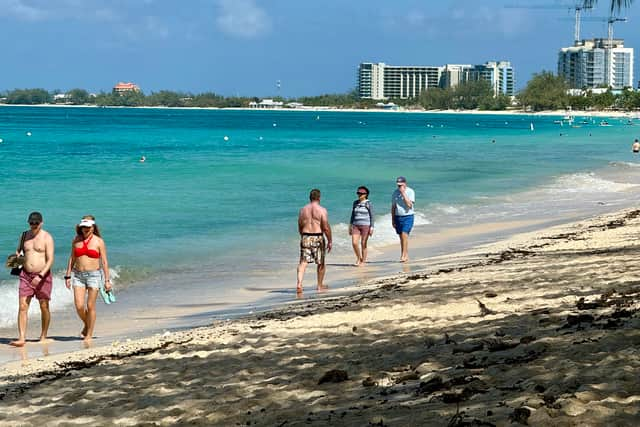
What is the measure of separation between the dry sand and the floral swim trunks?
64.1 inches

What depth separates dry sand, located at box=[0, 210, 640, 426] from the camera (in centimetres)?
540

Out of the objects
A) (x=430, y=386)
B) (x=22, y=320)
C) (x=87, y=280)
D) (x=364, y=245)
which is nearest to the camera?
(x=430, y=386)

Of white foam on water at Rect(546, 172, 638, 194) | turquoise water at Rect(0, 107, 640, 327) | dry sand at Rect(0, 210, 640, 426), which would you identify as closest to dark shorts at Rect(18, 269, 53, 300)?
dry sand at Rect(0, 210, 640, 426)

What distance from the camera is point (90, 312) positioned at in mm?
10070

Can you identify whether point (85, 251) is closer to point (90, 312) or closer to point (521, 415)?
point (90, 312)

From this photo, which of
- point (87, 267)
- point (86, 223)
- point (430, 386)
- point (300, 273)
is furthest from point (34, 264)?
point (430, 386)

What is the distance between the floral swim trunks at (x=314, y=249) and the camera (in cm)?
1277

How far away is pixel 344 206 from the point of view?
2714 centimetres

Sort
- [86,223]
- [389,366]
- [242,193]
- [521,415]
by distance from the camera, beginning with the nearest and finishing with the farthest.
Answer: [521,415], [389,366], [86,223], [242,193]

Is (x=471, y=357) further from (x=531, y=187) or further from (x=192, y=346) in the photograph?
(x=531, y=187)

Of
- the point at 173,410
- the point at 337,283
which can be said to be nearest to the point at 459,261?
the point at 337,283

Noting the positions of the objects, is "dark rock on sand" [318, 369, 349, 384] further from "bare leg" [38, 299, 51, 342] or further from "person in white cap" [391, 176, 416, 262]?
"person in white cap" [391, 176, 416, 262]

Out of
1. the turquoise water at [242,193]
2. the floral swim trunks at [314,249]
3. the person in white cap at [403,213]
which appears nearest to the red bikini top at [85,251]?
the turquoise water at [242,193]

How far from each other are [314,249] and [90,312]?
3.68 metres
